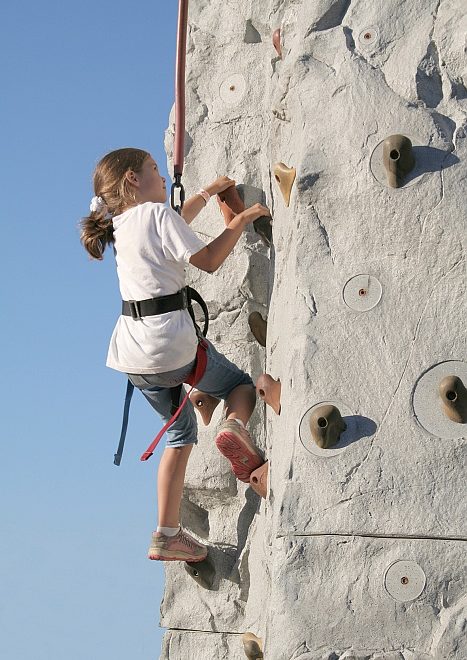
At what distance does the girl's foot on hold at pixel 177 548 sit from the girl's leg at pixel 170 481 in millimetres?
59

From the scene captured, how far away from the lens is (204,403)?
14.6 feet

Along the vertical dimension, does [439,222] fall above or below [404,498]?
above

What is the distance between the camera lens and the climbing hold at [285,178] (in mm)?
3967

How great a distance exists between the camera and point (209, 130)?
191 inches

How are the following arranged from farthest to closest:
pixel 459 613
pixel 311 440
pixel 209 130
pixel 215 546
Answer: pixel 209 130, pixel 215 546, pixel 311 440, pixel 459 613

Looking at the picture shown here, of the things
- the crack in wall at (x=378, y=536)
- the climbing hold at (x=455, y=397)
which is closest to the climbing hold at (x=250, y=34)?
the climbing hold at (x=455, y=397)

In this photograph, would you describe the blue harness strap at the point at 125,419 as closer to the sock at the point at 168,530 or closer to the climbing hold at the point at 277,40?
the sock at the point at 168,530

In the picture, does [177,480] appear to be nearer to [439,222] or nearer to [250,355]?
[250,355]

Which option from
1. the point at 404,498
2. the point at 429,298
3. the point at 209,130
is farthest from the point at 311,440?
the point at 209,130

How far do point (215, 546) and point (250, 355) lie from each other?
77 centimetres

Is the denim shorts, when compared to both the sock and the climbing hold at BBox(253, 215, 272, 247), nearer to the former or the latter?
the sock

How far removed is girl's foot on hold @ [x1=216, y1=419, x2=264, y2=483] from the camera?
13.0 feet

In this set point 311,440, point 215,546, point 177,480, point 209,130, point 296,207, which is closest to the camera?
point 311,440

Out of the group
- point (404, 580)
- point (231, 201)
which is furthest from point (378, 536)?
point (231, 201)
